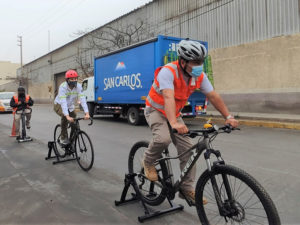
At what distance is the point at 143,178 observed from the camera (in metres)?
3.67

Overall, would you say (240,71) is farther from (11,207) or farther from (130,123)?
(11,207)

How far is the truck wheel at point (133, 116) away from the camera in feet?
40.7

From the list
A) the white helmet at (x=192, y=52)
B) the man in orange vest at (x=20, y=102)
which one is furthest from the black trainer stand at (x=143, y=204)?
the man in orange vest at (x=20, y=102)

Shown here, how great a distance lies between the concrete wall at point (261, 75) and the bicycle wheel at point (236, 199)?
1166 cm

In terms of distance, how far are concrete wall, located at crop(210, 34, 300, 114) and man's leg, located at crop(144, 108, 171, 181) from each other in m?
11.4

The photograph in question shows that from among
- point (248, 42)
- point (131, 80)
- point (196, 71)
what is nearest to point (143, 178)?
point (196, 71)

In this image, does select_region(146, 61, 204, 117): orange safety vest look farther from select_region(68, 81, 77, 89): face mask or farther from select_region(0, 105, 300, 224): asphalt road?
select_region(68, 81, 77, 89): face mask

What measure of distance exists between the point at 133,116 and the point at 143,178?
30.5 feet

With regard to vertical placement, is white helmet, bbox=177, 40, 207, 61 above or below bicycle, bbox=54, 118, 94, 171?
above

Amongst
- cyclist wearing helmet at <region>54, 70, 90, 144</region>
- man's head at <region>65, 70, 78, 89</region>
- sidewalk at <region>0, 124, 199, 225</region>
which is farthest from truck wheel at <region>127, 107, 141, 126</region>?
man's head at <region>65, 70, 78, 89</region>

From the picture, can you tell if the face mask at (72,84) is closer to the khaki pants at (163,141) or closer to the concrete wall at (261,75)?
the khaki pants at (163,141)

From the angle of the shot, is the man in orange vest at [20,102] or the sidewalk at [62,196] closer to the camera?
the sidewalk at [62,196]

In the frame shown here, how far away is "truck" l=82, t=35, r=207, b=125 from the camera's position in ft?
36.8

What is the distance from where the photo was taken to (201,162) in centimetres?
555
